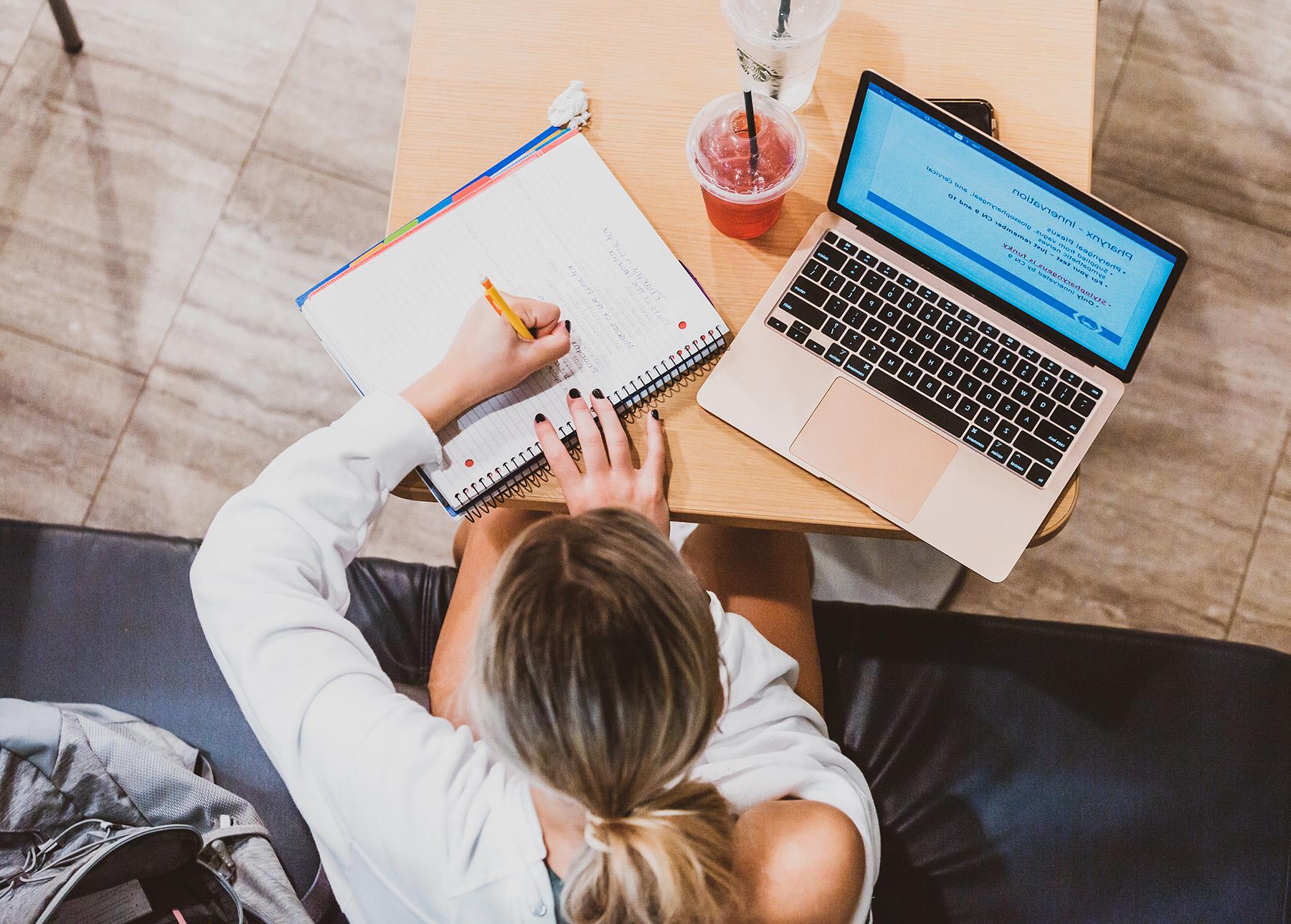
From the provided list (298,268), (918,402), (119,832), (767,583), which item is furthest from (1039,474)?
(298,268)

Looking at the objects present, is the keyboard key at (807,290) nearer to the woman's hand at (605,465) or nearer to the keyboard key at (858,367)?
the keyboard key at (858,367)

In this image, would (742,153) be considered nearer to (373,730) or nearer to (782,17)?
(782,17)

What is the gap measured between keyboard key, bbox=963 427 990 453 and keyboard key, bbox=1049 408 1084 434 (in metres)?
0.06

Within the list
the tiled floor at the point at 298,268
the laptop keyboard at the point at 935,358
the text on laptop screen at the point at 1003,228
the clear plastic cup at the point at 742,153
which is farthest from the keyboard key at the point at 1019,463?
the tiled floor at the point at 298,268

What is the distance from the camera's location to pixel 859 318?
3.15 ft

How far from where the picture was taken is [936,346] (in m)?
0.95

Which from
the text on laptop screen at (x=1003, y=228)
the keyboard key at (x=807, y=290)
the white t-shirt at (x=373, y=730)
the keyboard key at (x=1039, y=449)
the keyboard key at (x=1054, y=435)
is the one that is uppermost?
the text on laptop screen at (x=1003, y=228)

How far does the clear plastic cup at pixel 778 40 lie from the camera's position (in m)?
0.93

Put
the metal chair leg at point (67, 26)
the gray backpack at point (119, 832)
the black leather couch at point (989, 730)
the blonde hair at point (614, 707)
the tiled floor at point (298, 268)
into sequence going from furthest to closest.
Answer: the metal chair leg at point (67, 26), the tiled floor at point (298, 268), the black leather couch at point (989, 730), the gray backpack at point (119, 832), the blonde hair at point (614, 707)

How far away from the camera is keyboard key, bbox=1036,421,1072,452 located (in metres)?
0.92

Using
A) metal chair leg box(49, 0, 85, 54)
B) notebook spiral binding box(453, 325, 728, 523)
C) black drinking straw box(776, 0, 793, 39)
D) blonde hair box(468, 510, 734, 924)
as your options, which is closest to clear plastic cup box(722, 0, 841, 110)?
black drinking straw box(776, 0, 793, 39)

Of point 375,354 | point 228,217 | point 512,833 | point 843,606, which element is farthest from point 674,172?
point 228,217

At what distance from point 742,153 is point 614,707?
0.57m

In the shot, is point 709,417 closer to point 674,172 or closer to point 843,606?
point 674,172
